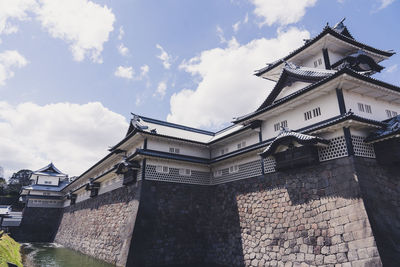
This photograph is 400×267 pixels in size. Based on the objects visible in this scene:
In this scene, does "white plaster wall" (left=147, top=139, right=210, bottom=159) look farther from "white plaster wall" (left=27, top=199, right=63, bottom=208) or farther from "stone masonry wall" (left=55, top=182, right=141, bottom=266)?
"white plaster wall" (left=27, top=199, right=63, bottom=208)

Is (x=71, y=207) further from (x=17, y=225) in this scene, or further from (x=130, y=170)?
(x=130, y=170)

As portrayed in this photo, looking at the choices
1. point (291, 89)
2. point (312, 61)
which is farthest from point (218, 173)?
point (312, 61)

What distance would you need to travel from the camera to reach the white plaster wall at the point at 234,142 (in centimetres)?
1577

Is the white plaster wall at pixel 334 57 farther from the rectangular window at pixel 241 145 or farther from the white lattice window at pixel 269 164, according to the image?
the rectangular window at pixel 241 145

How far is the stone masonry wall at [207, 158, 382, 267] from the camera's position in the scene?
9.30m

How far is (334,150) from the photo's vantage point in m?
10.9

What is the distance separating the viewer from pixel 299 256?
10781 mm

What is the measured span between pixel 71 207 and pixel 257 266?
95.1 feet

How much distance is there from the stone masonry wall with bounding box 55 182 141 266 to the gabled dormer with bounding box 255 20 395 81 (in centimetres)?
1348

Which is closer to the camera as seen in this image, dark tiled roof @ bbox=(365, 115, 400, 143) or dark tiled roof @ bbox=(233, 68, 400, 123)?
dark tiled roof @ bbox=(365, 115, 400, 143)

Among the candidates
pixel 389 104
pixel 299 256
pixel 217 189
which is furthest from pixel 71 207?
pixel 389 104

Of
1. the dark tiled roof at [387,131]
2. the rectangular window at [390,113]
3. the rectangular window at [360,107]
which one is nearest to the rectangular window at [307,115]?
the rectangular window at [360,107]

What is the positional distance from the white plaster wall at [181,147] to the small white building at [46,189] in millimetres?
→ 29938

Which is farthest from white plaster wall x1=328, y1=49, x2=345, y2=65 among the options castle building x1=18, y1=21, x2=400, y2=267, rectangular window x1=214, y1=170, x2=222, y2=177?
rectangular window x1=214, y1=170, x2=222, y2=177
